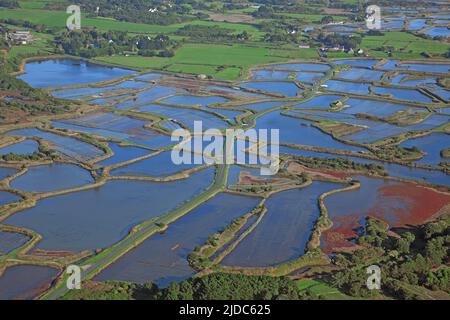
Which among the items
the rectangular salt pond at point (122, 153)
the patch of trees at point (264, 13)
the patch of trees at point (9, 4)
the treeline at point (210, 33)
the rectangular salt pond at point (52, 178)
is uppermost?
the patch of trees at point (9, 4)

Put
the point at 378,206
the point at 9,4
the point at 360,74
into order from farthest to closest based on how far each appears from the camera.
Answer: the point at 9,4
the point at 360,74
the point at 378,206

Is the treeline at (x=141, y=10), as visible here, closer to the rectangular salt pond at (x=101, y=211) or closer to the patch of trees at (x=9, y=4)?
the patch of trees at (x=9, y=4)

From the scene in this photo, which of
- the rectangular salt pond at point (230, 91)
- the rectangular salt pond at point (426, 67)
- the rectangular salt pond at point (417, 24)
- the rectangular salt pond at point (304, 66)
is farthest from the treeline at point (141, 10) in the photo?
the rectangular salt pond at point (426, 67)

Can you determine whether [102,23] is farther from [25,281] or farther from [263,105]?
[25,281]

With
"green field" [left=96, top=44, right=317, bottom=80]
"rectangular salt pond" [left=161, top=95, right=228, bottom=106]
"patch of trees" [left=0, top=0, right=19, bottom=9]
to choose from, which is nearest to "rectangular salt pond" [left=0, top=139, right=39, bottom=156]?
"rectangular salt pond" [left=161, top=95, right=228, bottom=106]

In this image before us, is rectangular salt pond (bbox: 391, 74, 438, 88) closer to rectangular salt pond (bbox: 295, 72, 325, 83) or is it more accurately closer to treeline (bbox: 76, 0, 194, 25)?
rectangular salt pond (bbox: 295, 72, 325, 83)

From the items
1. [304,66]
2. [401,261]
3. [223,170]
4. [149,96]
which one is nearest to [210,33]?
[304,66]

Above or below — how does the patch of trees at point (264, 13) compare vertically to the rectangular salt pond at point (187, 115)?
above
